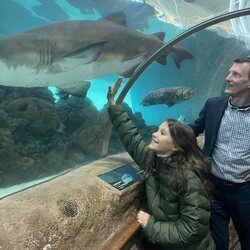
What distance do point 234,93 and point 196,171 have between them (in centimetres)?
70

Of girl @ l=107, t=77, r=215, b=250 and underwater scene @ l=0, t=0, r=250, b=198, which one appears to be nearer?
girl @ l=107, t=77, r=215, b=250

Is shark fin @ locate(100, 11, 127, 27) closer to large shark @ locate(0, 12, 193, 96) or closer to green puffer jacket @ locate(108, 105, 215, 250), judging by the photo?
large shark @ locate(0, 12, 193, 96)

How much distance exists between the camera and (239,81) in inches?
108

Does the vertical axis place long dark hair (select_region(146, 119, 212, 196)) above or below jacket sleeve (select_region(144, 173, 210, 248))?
above

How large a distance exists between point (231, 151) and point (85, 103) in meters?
3.01

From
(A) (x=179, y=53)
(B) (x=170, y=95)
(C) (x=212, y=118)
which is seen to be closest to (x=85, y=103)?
(B) (x=170, y=95)

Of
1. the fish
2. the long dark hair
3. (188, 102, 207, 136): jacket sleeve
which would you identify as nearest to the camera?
the long dark hair

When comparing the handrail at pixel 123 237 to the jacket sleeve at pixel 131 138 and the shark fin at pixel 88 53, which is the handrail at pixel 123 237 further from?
the shark fin at pixel 88 53

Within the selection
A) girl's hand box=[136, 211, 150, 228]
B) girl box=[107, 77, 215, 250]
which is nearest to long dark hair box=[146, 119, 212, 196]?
girl box=[107, 77, 215, 250]

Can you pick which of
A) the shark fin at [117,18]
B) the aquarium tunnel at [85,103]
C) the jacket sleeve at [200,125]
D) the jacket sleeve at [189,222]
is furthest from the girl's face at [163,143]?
the shark fin at [117,18]

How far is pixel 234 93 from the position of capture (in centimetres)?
279

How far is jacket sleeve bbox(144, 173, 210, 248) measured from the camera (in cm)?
245

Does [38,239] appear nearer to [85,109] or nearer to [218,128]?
[218,128]

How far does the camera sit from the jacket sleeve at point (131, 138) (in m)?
2.92
